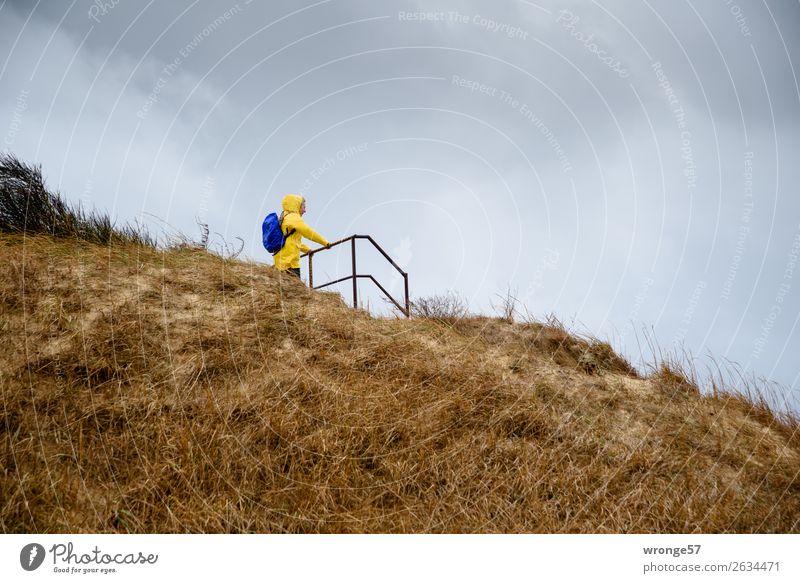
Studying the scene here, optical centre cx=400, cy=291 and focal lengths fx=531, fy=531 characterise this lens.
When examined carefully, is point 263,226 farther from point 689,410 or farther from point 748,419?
point 748,419

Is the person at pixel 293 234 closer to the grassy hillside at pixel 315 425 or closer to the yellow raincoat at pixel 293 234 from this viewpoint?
the yellow raincoat at pixel 293 234

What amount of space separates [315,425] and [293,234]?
15.2 ft

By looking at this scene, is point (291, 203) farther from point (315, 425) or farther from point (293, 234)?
point (315, 425)

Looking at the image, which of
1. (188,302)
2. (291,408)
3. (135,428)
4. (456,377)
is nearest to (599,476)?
(456,377)

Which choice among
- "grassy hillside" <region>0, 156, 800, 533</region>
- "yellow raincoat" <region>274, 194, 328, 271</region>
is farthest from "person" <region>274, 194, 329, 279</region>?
"grassy hillside" <region>0, 156, 800, 533</region>

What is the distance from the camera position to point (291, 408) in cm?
683

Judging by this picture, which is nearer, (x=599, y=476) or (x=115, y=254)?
(x=599, y=476)

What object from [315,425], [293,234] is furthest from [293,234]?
[315,425]

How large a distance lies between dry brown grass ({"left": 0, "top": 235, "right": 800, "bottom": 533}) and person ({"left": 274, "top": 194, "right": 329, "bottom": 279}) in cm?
77

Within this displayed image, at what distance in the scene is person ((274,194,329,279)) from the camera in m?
9.98

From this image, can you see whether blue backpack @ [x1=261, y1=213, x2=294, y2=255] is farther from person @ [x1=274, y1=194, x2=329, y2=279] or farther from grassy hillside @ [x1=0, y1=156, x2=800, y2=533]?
grassy hillside @ [x1=0, y1=156, x2=800, y2=533]

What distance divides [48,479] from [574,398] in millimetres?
6732

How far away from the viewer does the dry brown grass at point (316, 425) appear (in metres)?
5.49

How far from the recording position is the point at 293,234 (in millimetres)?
10219
